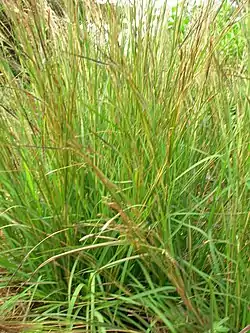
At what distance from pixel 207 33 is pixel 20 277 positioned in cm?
97

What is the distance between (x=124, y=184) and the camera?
5.61 ft

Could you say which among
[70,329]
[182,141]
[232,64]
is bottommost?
[70,329]

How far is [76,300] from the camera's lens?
5.37 ft

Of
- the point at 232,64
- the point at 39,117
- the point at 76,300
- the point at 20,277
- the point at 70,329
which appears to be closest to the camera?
the point at 70,329

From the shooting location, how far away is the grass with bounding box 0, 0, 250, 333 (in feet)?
4.85

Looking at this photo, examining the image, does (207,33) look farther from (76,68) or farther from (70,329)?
(70,329)

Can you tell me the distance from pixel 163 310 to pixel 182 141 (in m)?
0.58

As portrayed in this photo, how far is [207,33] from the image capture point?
5.84 ft

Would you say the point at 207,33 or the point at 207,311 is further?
the point at 207,33

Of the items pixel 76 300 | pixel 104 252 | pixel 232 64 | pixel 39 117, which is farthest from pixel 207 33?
pixel 76 300

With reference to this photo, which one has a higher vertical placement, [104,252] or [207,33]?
[207,33]

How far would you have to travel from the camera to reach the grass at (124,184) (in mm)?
1479

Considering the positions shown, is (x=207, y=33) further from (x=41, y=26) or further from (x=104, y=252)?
(x=104, y=252)

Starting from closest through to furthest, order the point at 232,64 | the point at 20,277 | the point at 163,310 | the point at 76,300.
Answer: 1. the point at 163,310
2. the point at 76,300
3. the point at 20,277
4. the point at 232,64
